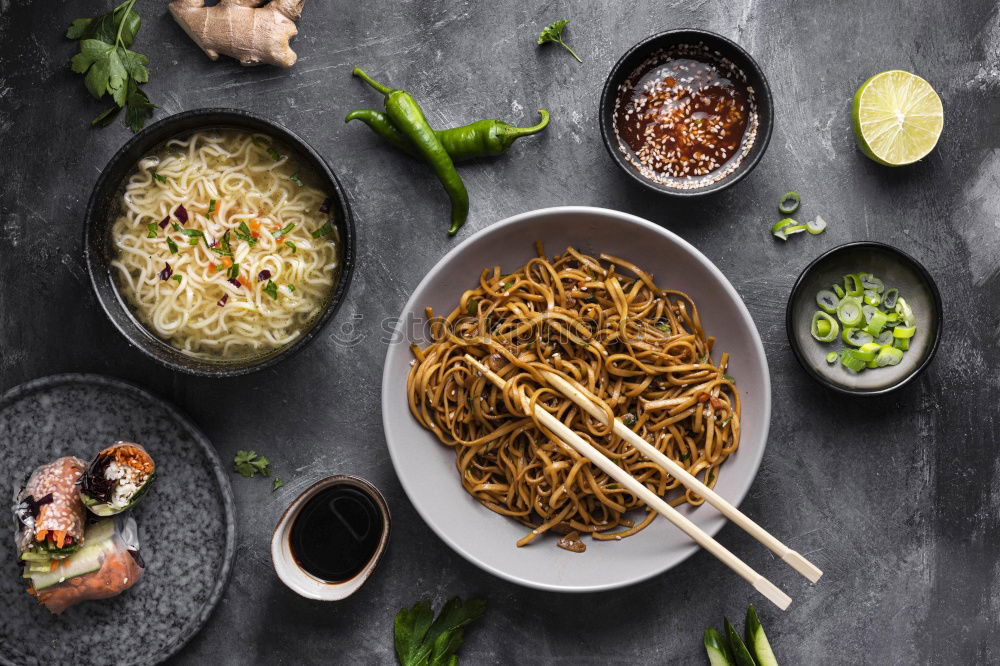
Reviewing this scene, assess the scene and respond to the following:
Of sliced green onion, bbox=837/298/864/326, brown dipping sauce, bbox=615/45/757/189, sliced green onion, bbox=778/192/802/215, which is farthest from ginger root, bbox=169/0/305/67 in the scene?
sliced green onion, bbox=837/298/864/326

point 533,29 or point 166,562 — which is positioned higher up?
point 533,29

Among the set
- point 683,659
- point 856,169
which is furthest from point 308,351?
point 856,169

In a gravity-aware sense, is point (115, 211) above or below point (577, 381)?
above

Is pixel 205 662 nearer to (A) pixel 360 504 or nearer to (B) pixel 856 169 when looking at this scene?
(A) pixel 360 504

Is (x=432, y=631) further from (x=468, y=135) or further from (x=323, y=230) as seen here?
(x=468, y=135)

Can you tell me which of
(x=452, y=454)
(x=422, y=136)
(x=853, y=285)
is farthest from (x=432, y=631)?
(x=853, y=285)

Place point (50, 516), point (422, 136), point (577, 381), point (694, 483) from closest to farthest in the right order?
1. point (694, 483)
2. point (50, 516)
3. point (577, 381)
4. point (422, 136)

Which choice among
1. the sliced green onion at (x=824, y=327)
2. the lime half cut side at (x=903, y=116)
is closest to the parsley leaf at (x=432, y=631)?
the sliced green onion at (x=824, y=327)
